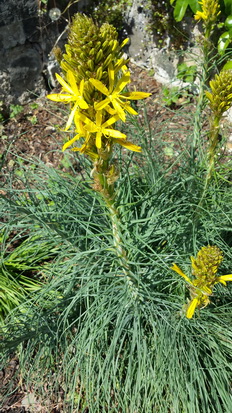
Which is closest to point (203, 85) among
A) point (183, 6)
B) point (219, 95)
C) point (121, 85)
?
point (219, 95)

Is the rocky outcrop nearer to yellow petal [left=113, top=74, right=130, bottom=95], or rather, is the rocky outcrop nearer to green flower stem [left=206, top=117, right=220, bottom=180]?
green flower stem [left=206, top=117, right=220, bottom=180]

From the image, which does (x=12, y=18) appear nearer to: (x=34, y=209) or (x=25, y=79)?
(x=25, y=79)

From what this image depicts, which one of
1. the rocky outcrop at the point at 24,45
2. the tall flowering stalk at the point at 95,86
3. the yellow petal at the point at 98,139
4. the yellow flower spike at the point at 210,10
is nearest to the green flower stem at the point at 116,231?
the tall flowering stalk at the point at 95,86

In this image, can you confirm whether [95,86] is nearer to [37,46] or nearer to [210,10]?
[210,10]

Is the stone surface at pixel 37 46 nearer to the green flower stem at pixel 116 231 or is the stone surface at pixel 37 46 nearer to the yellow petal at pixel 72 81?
Result: the green flower stem at pixel 116 231

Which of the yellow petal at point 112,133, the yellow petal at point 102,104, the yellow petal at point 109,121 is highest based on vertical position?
the yellow petal at point 102,104

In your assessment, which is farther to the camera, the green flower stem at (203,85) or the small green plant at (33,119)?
the small green plant at (33,119)

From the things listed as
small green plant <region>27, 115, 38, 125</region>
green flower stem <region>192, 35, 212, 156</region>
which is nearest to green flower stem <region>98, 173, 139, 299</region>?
green flower stem <region>192, 35, 212, 156</region>

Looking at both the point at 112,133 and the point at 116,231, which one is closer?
the point at 112,133

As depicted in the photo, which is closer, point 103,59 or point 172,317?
point 103,59

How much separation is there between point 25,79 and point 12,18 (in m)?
0.60

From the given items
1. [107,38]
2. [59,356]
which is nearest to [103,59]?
[107,38]

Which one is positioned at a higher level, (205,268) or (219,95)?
(219,95)

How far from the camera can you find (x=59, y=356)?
6.91ft
